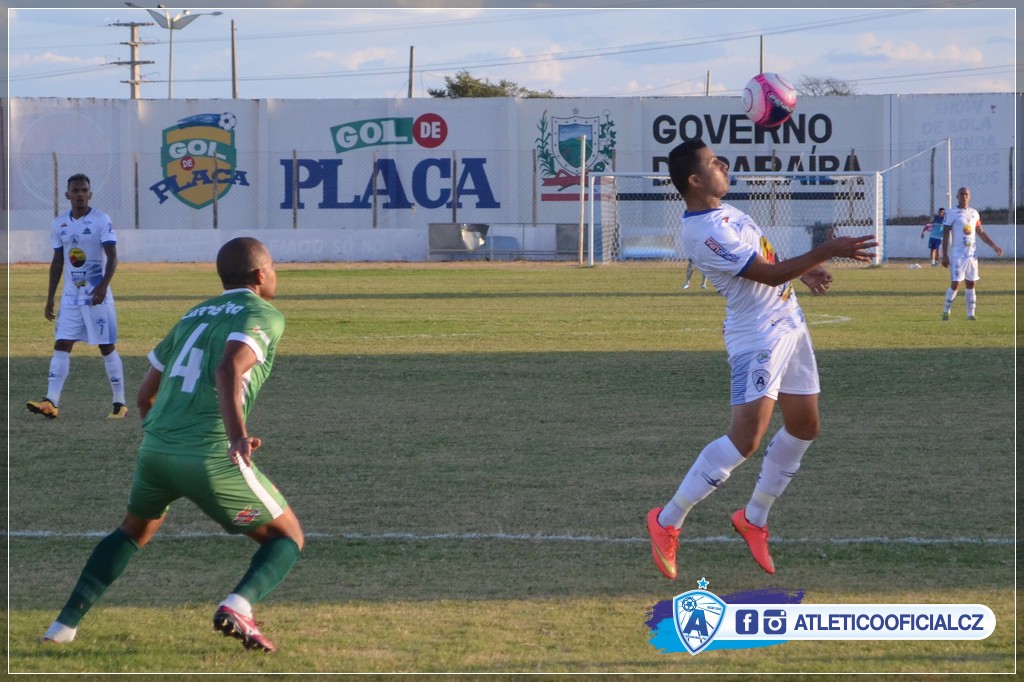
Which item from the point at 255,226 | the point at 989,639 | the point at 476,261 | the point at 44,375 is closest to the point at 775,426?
the point at 989,639

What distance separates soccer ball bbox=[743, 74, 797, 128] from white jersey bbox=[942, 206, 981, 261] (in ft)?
32.2

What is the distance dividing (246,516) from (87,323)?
689 centimetres

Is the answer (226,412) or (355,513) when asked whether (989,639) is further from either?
(355,513)

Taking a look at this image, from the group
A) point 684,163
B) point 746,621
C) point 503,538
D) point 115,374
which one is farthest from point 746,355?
point 115,374

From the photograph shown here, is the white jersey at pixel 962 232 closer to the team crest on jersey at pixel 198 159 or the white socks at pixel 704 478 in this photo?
the white socks at pixel 704 478

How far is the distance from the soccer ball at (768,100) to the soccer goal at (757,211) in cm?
2643

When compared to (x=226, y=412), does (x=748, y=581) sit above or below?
below

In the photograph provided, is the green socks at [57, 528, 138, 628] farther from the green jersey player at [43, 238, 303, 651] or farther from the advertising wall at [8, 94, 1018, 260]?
the advertising wall at [8, 94, 1018, 260]

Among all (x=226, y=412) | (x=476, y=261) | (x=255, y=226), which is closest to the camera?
(x=226, y=412)

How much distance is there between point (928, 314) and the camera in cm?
2012

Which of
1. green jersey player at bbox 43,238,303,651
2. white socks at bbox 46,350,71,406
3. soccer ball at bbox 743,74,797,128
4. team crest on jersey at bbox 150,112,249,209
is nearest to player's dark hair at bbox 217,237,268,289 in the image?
green jersey player at bbox 43,238,303,651

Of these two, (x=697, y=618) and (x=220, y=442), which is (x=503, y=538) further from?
(x=220, y=442)

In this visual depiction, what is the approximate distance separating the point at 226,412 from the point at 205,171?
50479 millimetres

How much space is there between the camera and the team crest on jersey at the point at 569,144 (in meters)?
52.5
